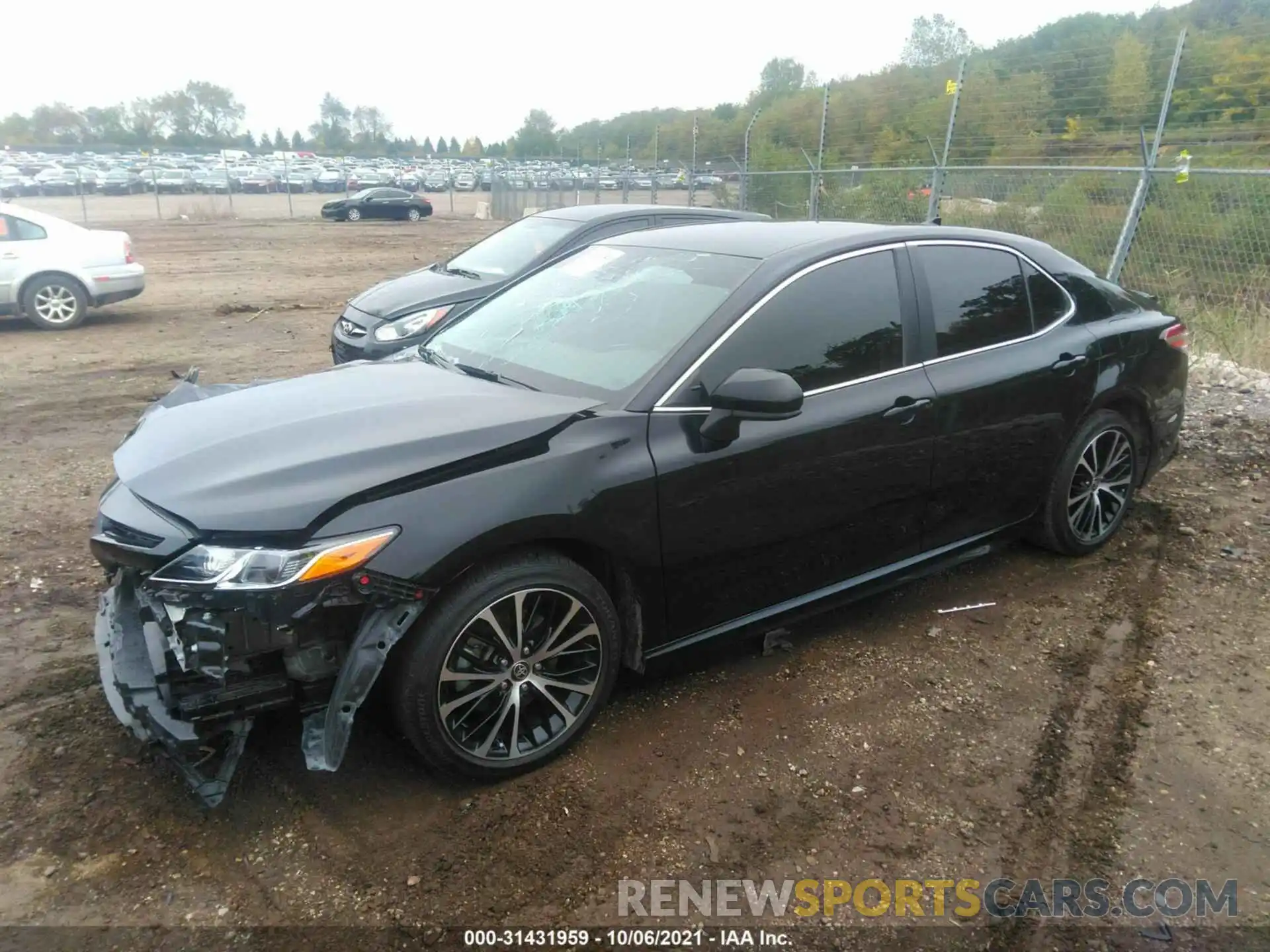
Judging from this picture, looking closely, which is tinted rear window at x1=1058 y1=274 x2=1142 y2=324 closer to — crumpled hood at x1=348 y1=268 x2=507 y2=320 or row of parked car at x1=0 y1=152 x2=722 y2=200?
crumpled hood at x1=348 y1=268 x2=507 y2=320

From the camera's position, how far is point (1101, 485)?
467 centimetres

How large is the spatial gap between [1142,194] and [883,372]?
7143mm

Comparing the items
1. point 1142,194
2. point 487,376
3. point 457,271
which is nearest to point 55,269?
point 457,271

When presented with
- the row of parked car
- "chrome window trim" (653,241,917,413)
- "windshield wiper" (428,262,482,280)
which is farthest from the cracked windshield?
the row of parked car

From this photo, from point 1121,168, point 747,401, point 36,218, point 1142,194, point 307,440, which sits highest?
point 1121,168

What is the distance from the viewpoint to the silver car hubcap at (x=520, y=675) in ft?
9.34

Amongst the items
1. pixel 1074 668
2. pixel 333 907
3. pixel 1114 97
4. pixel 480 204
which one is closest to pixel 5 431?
pixel 333 907

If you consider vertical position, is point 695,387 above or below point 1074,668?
above

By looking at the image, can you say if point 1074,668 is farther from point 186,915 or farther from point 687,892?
point 186,915

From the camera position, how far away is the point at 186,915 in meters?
2.48

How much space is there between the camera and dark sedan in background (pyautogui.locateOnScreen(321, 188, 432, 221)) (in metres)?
33.1

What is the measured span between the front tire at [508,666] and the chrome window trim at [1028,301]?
6.06 feet

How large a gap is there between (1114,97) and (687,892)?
12.7 metres

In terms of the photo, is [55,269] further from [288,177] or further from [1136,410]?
[288,177]
